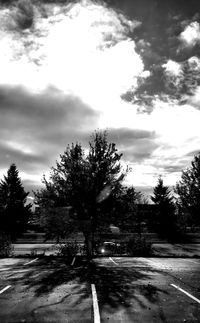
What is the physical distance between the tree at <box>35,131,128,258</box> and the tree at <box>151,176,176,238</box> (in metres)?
27.8

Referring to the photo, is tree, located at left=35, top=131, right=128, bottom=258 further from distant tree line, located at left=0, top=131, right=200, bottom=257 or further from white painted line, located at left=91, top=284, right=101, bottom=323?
white painted line, located at left=91, top=284, right=101, bottom=323

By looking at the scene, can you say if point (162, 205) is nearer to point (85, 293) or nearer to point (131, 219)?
point (131, 219)

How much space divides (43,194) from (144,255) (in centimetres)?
920

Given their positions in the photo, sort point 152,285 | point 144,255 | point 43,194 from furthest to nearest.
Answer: point 144,255 < point 43,194 < point 152,285

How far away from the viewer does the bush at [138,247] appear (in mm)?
21719

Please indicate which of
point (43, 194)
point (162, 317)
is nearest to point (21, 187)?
point (43, 194)

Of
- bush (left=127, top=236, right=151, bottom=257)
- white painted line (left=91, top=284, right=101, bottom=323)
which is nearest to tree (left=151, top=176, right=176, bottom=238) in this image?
bush (left=127, top=236, right=151, bottom=257)

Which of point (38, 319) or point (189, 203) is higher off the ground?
point (189, 203)

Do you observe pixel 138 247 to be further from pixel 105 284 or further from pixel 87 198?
pixel 105 284

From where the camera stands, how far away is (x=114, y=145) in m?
21.8

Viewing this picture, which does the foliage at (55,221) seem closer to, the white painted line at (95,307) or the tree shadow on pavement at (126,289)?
the tree shadow on pavement at (126,289)

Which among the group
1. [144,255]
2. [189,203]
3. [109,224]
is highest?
[189,203]

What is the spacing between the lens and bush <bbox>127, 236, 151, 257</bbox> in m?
21.7

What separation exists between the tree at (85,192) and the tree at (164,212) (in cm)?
2784
